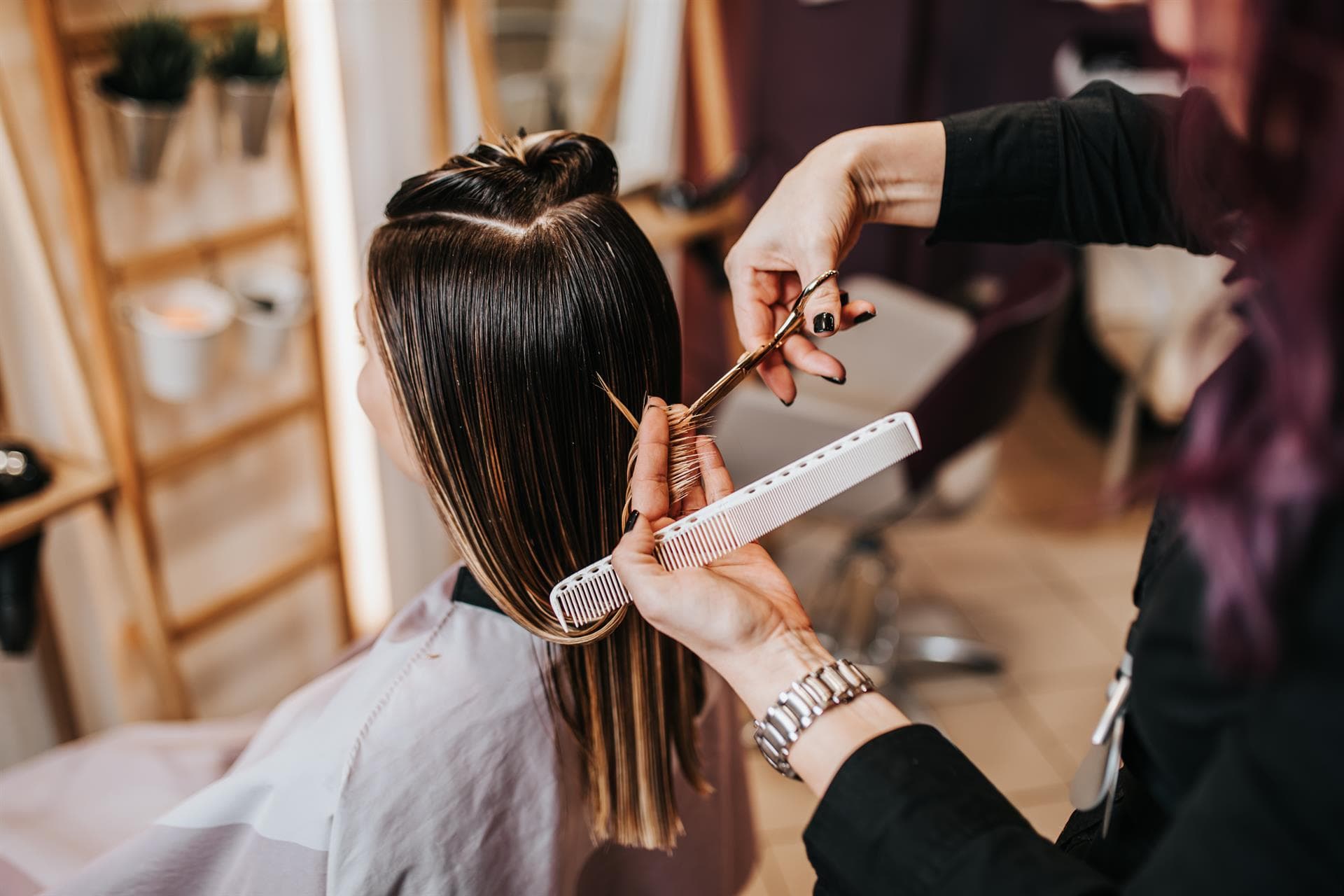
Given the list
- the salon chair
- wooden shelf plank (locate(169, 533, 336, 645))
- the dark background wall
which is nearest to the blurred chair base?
the salon chair

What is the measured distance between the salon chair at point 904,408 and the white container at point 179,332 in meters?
0.87

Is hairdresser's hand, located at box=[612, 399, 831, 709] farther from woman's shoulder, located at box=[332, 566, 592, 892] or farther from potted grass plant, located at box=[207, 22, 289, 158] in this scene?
potted grass plant, located at box=[207, 22, 289, 158]

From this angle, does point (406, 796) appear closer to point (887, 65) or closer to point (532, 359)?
point (532, 359)

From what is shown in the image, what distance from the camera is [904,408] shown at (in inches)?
78.7

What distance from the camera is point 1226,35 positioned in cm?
47

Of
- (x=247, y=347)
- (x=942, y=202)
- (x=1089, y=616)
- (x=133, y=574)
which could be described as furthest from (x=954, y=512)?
(x=133, y=574)

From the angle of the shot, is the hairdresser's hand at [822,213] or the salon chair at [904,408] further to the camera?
the salon chair at [904,408]

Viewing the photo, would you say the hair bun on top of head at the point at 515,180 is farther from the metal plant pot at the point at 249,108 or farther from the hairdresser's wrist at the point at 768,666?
the metal plant pot at the point at 249,108

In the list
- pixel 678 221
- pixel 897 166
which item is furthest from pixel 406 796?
pixel 678 221

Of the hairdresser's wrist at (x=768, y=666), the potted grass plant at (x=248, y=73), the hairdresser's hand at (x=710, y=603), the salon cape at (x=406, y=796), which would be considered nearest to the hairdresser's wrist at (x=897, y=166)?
the hairdresser's hand at (x=710, y=603)

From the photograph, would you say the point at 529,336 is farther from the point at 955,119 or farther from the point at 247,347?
the point at 247,347

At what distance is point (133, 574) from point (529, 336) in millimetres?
1123

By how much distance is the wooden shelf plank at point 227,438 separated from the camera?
1.61 meters

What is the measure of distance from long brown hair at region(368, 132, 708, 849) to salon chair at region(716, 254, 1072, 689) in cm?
93
